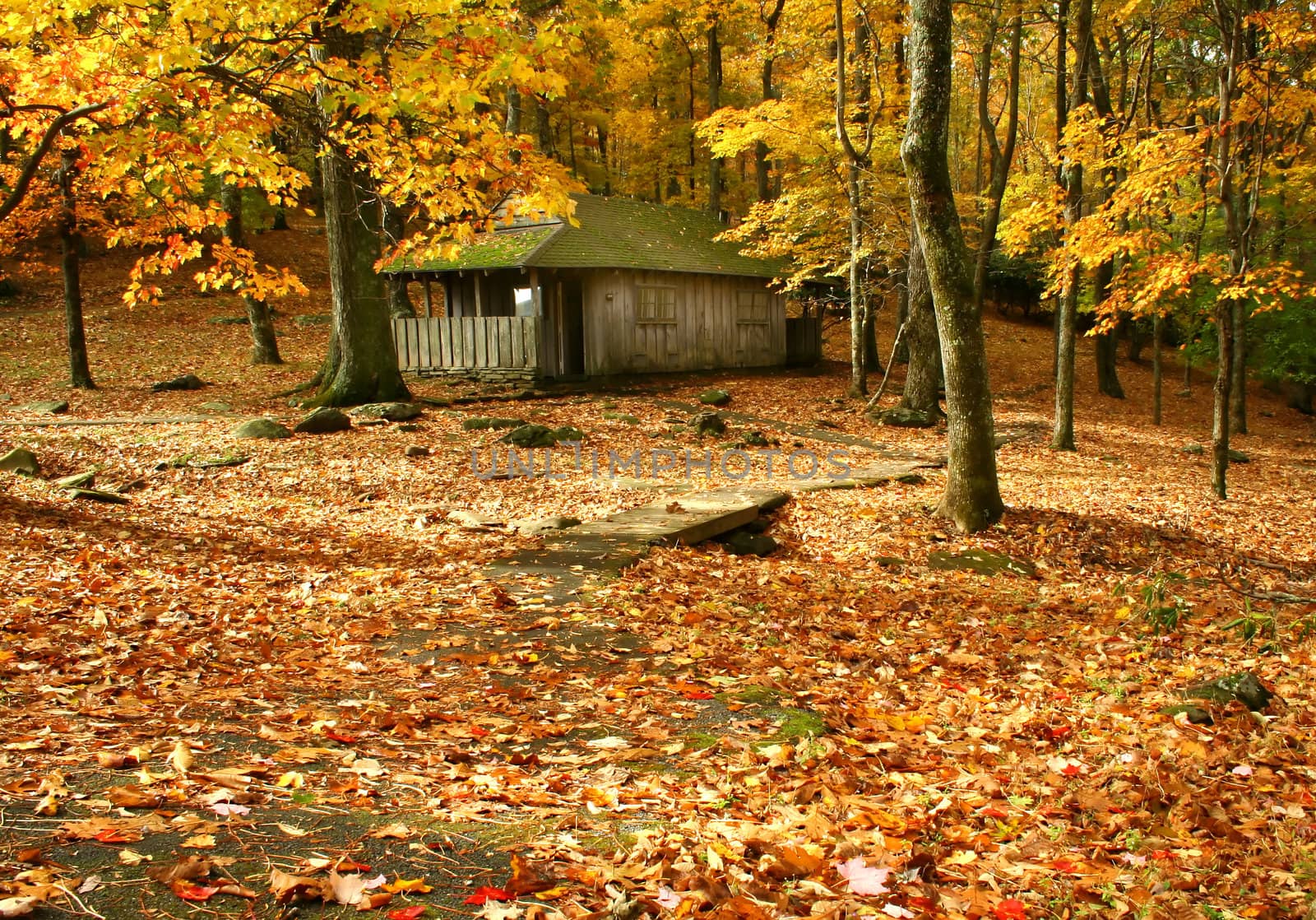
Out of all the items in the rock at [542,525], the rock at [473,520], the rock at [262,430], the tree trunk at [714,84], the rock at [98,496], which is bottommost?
the rock at [542,525]

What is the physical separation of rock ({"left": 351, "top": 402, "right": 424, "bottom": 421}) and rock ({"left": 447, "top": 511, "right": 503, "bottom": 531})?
5.40 m

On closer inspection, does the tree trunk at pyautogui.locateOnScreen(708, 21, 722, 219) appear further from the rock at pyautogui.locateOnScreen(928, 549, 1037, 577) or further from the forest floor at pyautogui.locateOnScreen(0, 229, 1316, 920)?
the rock at pyautogui.locateOnScreen(928, 549, 1037, 577)

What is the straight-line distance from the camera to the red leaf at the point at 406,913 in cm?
222

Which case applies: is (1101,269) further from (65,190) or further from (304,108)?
(65,190)

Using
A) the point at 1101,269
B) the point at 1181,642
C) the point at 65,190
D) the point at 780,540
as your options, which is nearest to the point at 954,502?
the point at 780,540

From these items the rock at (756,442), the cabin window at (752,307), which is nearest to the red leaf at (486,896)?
the rock at (756,442)

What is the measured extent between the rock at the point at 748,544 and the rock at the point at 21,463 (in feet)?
25.7

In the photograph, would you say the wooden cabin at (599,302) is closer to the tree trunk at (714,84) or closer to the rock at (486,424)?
the tree trunk at (714,84)

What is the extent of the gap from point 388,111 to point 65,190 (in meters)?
12.1

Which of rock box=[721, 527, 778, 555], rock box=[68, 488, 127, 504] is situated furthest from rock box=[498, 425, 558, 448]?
rock box=[68, 488, 127, 504]

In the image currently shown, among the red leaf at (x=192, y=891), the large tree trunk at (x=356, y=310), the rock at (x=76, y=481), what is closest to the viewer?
the red leaf at (x=192, y=891)

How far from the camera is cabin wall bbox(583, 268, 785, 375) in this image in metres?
21.6

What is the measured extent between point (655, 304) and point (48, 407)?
1394 centimetres

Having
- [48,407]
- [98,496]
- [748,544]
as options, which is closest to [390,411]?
[98,496]
